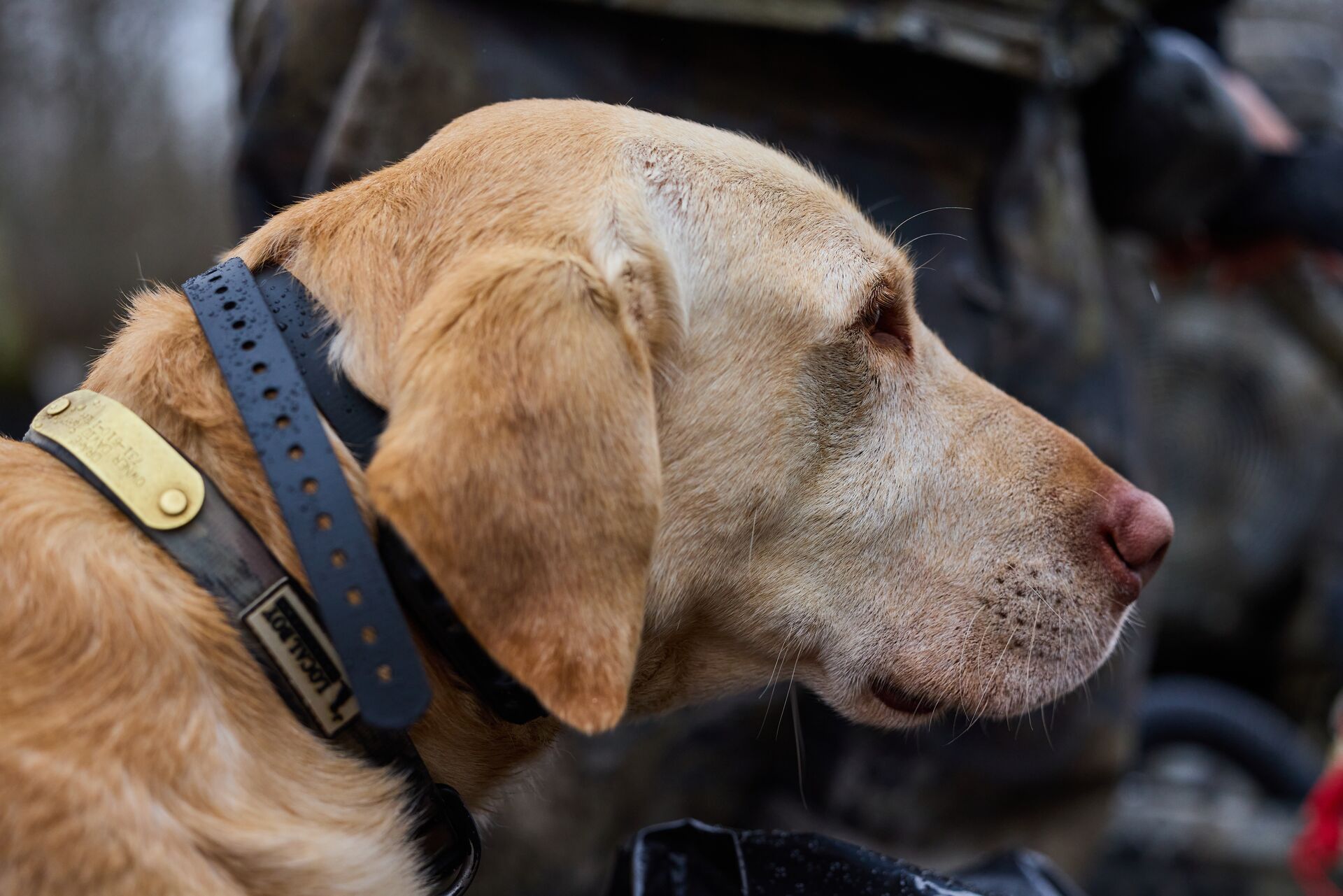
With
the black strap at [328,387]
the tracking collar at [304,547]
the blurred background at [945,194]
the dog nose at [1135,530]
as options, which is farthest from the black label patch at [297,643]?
the dog nose at [1135,530]

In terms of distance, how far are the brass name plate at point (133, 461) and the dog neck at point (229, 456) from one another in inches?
2.5

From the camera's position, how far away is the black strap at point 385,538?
1.49 m

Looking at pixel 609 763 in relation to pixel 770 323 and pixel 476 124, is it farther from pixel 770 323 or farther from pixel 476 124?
pixel 476 124

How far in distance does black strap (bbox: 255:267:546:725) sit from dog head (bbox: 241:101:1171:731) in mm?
37

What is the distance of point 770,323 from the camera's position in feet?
6.24

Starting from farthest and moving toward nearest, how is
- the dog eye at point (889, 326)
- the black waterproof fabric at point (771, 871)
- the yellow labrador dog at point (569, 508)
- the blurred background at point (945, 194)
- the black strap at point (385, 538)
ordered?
the blurred background at point (945, 194) → the dog eye at point (889, 326) → the black waterproof fabric at point (771, 871) → the black strap at point (385, 538) → the yellow labrador dog at point (569, 508)

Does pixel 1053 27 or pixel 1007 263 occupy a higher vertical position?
pixel 1053 27

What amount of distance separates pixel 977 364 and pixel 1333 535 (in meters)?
4.35

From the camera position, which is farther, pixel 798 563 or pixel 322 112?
pixel 322 112

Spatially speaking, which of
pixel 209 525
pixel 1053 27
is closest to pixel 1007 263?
pixel 1053 27

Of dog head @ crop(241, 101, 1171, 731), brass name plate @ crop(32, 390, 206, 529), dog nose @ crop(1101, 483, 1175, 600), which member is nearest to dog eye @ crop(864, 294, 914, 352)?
dog head @ crop(241, 101, 1171, 731)

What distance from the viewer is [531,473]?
4.76 feet

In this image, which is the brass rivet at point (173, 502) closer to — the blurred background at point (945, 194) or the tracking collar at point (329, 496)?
the tracking collar at point (329, 496)

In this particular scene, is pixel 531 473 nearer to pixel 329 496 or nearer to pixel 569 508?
pixel 569 508
